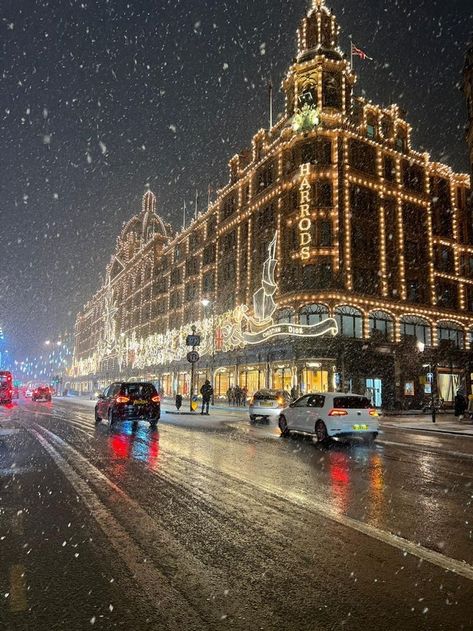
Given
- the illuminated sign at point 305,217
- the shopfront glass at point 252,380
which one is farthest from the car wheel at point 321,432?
the shopfront glass at point 252,380

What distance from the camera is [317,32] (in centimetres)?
4328

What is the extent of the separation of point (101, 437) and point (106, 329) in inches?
3615

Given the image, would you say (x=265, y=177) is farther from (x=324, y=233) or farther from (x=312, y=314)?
(x=312, y=314)

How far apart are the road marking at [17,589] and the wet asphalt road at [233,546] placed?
0.04 feet

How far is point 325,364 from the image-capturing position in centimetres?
3662

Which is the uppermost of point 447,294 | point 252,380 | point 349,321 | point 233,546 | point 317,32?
point 317,32

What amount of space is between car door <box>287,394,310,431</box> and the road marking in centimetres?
1154

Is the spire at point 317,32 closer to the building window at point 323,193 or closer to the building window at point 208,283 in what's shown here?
the building window at point 323,193

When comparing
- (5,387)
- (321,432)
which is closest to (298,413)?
(321,432)

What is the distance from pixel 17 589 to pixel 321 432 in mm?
11020

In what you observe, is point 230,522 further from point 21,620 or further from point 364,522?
point 21,620

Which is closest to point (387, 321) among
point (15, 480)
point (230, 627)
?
point (15, 480)

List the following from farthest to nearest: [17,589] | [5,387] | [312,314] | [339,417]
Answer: [5,387] → [312,314] → [339,417] → [17,589]

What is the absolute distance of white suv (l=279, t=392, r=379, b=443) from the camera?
13.6 meters
